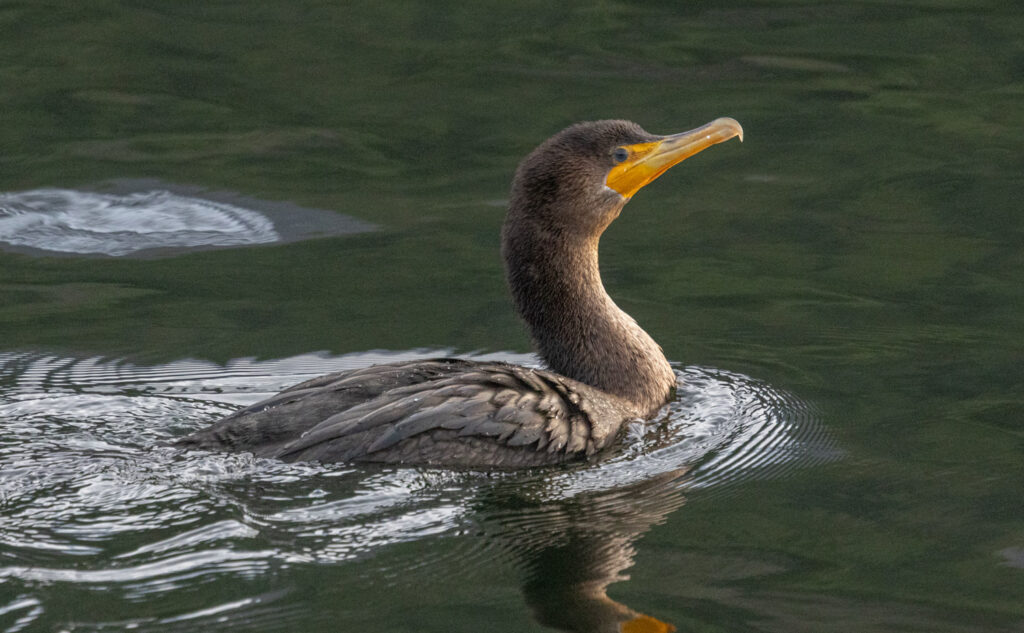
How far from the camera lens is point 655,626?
468 centimetres

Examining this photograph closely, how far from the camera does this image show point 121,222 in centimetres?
952

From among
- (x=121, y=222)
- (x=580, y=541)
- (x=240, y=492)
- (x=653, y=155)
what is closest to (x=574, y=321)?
(x=653, y=155)

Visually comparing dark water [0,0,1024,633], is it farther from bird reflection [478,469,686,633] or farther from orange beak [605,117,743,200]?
orange beak [605,117,743,200]

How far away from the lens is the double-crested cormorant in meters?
5.85

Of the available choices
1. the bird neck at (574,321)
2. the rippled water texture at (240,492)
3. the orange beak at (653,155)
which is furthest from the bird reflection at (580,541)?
the orange beak at (653,155)

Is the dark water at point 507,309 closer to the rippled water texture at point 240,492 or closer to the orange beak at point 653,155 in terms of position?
the rippled water texture at point 240,492

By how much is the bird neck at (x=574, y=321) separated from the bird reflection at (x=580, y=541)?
78cm

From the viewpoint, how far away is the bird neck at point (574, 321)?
6691 millimetres

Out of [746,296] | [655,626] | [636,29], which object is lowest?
[655,626]

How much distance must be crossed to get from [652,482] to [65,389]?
291 centimetres

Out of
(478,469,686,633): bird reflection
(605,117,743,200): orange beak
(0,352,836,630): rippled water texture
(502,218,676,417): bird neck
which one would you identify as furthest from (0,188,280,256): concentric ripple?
(478,469,686,633): bird reflection

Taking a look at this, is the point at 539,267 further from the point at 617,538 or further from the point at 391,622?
the point at 391,622

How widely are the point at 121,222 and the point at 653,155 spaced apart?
13.6 feet

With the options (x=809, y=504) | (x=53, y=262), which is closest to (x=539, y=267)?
(x=809, y=504)
